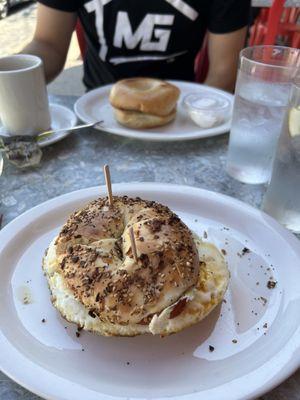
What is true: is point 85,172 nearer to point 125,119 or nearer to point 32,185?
point 32,185

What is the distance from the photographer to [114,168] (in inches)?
43.3

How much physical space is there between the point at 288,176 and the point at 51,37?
4.61 feet

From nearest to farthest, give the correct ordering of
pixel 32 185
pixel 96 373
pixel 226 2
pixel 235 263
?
pixel 96 373
pixel 235 263
pixel 32 185
pixel 226 2

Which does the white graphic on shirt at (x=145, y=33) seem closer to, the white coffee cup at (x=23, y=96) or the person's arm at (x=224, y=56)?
the person's arm at (x=224, y=56)

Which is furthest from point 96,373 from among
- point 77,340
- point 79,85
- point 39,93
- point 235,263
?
point 79,85

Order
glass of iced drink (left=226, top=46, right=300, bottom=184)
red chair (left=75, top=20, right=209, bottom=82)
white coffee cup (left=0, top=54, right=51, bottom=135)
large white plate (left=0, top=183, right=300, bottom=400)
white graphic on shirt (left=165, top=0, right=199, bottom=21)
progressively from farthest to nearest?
red chair (left=75, top=20, right=209, bottom=82), white graphic on shirt (left=165, top=0, right=199, bottom=21), white coffee cup (left=0, top=54, right=51, bottom=135), glass of iced drink (left=226, top=46, right=300, bottom=184), large white plate (left=0, top=183, right=300, bottom=400)

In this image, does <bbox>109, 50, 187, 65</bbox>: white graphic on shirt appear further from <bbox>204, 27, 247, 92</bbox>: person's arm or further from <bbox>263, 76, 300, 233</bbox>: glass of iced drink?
<bbox>263, 76, 300, 233</bbox>: glass of iced drink

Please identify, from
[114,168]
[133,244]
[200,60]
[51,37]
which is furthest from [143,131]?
[200,60]

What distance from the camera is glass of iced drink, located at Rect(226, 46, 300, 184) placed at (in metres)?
0.94

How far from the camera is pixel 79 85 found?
3.59m

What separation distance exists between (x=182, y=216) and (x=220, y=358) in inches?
14.8

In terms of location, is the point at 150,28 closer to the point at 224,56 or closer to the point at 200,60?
the point at 224,56

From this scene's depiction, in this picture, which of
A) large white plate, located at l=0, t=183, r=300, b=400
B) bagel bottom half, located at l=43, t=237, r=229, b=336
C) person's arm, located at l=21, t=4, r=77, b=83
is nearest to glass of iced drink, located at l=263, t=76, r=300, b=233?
large white plate, located at l=0, t=183, r=300, b=400

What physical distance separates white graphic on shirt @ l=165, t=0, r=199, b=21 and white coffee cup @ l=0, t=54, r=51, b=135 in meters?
0.72
